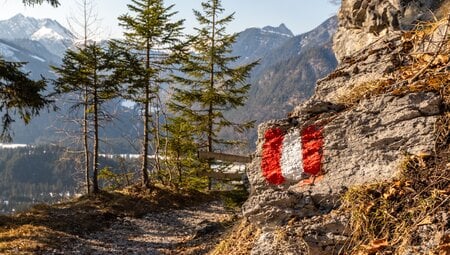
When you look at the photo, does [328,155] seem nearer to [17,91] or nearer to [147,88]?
[17,91]

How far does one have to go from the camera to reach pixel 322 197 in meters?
3.87

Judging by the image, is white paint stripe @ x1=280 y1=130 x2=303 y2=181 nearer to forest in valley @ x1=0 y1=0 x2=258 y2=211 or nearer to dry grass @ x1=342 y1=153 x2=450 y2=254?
dry grass @ x1=342 y1=153 x2=450 y2=254

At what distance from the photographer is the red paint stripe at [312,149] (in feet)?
14.1

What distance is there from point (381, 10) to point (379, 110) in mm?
21242

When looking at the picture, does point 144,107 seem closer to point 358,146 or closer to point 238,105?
point 238,105

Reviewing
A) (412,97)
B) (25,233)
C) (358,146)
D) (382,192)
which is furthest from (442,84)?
(25,233)

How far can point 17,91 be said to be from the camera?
12.8 metres

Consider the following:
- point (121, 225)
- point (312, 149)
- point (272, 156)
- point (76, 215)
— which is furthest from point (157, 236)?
point (312, 149)

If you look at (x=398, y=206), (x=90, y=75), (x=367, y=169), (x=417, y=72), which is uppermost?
(x=90, y=75)

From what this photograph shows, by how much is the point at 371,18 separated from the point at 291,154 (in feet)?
72.2

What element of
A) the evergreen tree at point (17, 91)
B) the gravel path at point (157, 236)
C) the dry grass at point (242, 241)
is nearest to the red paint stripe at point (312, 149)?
the dry grass at point (242, 241)

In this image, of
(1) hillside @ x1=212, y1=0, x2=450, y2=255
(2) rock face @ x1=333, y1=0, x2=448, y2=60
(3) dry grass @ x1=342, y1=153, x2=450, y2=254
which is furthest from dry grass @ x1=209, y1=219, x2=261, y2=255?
(2) rock face @ x1=333, y1=0, x2=448, y2=60

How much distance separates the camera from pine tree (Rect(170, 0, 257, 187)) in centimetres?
2344

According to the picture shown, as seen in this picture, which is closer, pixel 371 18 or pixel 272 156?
pixel 272 156
